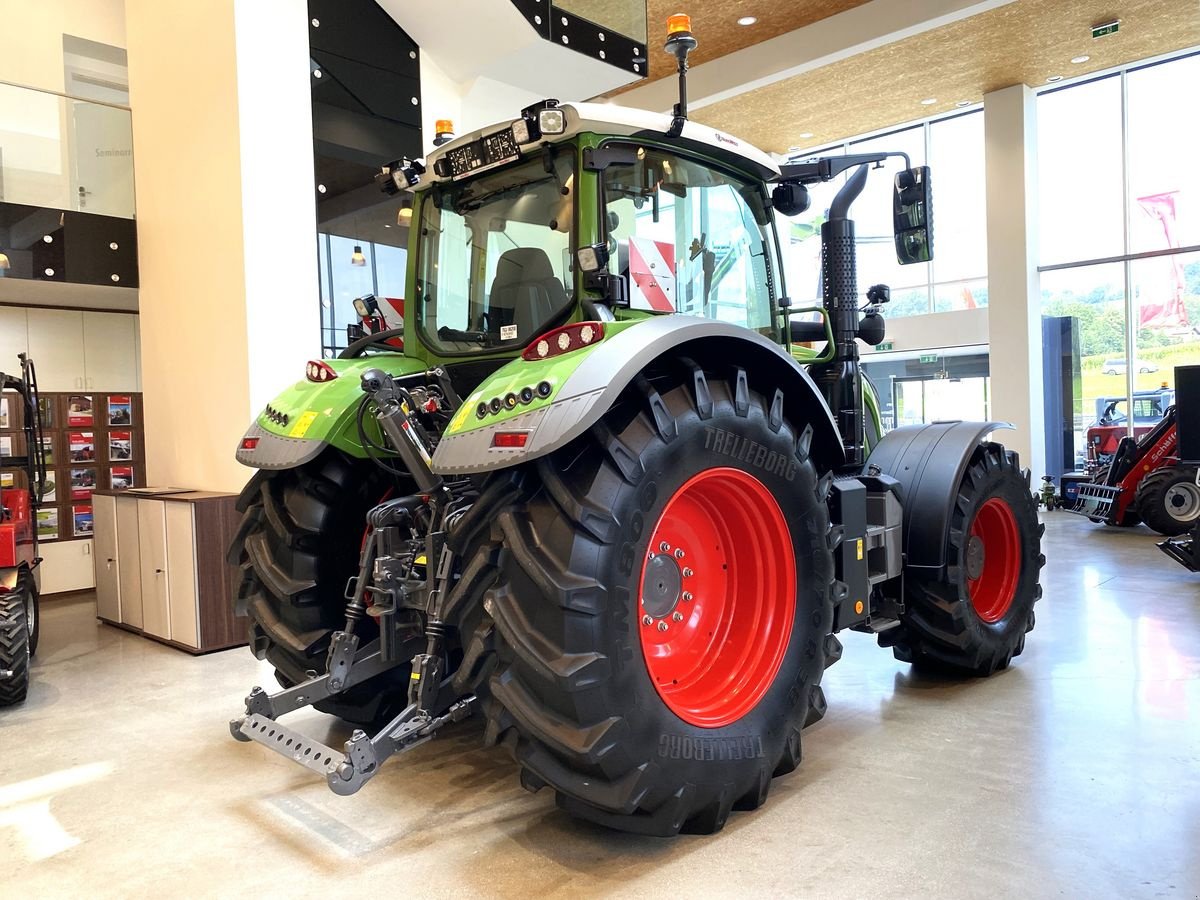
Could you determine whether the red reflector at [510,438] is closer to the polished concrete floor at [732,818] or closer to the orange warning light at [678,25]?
the polished concrete floor at [732,818]

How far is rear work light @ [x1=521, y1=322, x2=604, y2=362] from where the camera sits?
2.36 m

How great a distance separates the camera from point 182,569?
514 centimetres

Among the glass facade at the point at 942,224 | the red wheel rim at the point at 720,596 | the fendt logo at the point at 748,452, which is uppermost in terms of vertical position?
the glass facade at the point at 942,224

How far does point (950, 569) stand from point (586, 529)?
207 cm

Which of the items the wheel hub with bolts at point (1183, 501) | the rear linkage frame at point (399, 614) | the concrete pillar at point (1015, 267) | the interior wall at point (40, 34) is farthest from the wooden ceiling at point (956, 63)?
the rear linkage frame at point (399, 614)

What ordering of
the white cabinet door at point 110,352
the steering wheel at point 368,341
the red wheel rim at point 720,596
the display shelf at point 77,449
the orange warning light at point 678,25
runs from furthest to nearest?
1. the white cabinet door at point 110,352
2. the display shelf at point 77,449
3. the steering wheel at point 368,341
4. the orange warning light at point 678,25
5. the red wheel rim at point 720,596

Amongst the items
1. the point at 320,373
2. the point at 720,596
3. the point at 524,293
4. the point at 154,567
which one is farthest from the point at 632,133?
the point at 154,567

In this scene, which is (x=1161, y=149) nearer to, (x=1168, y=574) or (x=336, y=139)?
(x=1168, y=574)

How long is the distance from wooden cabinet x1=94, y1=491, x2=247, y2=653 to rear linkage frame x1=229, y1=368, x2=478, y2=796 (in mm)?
2435

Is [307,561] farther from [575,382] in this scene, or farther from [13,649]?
[13,649]

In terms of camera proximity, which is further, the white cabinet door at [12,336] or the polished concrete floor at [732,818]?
the white cabinet door at [12,336]

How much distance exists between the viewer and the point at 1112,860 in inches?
89.0

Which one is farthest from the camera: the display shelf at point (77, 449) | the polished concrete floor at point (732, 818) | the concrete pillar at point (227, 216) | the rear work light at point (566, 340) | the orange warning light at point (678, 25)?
the display shelf at point (77, 449)

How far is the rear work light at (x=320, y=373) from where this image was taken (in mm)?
3215
